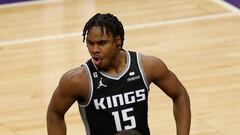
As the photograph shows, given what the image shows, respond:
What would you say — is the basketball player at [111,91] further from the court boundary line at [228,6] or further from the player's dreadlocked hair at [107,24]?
the court boundary line at [228,6]

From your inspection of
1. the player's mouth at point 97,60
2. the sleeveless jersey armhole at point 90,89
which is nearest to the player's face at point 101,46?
the player's mouth at point 97,60

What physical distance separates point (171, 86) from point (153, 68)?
167mm

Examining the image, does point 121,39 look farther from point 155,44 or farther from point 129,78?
point 155,44

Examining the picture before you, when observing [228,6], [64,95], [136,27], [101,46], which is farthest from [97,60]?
[228,6]

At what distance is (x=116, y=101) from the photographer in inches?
157

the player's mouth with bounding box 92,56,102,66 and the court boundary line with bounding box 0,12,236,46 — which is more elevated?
the player's mouth with bounding box 92,56,102,66

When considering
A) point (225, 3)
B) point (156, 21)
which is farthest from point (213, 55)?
point (225, 3)

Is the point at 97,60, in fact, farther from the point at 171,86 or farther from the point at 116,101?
the point at 171,86

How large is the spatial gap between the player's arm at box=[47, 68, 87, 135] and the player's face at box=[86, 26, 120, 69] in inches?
6.5

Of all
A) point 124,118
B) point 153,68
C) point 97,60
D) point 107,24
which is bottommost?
point 124,118

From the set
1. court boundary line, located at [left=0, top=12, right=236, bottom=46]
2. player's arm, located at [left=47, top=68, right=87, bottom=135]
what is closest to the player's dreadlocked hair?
player's arm, located at [left=47, top=68, right=87, bottom=135]

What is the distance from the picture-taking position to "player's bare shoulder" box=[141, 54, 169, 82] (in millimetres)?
4070

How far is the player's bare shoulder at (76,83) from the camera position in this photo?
399 cm

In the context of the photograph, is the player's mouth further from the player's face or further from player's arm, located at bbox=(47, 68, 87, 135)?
player's arm, located at bbox=(47, 68, 87, 135)
